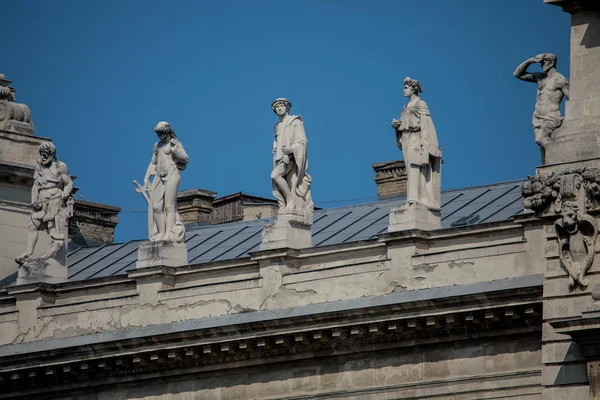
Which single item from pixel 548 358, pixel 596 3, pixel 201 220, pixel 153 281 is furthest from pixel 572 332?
pixel 201 220

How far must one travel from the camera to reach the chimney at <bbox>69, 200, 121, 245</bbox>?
71875 millimetres

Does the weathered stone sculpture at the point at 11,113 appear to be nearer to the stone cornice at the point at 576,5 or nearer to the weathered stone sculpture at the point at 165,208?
the weathered stone sculpture at the point at 165,208

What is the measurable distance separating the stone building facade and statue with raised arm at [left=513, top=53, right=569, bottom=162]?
2229 millimetres

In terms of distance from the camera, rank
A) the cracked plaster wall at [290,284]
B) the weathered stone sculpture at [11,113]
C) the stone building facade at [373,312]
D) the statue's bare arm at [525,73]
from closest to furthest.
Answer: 1. the stone building facade at [373,312]
2. the statue's bare arm at [525,73]
3. the cracked plaster wall at [290,284]
4. the weathered stone sculpture at [11,113]

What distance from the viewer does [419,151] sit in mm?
49719

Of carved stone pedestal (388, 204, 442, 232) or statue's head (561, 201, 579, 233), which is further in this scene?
carved stone pedestal (388, 204, 442, 232)

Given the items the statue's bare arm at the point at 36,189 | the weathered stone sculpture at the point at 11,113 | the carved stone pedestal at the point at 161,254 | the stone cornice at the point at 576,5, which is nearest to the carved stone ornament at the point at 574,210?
the stone cornice at the point at 576,5

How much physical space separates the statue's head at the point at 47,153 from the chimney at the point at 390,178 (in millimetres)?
12944

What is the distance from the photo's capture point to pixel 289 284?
5141 cm

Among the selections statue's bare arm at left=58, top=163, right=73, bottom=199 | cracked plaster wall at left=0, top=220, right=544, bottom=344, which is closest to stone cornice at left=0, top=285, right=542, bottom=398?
cracked plaster wall at left=0, top=220, right=544, bottom=344

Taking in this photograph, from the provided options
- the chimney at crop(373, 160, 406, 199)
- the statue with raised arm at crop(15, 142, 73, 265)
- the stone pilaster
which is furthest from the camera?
the chimney at crop(373, 160, 406, 199)

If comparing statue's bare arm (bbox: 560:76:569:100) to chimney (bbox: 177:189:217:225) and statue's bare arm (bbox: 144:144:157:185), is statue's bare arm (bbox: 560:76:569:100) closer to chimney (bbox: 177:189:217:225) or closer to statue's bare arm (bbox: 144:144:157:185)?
statue's bare arm (bbox: 144:144:157:185)

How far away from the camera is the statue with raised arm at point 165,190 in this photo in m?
53.8

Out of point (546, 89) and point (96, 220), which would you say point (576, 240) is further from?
point (96, 220)
